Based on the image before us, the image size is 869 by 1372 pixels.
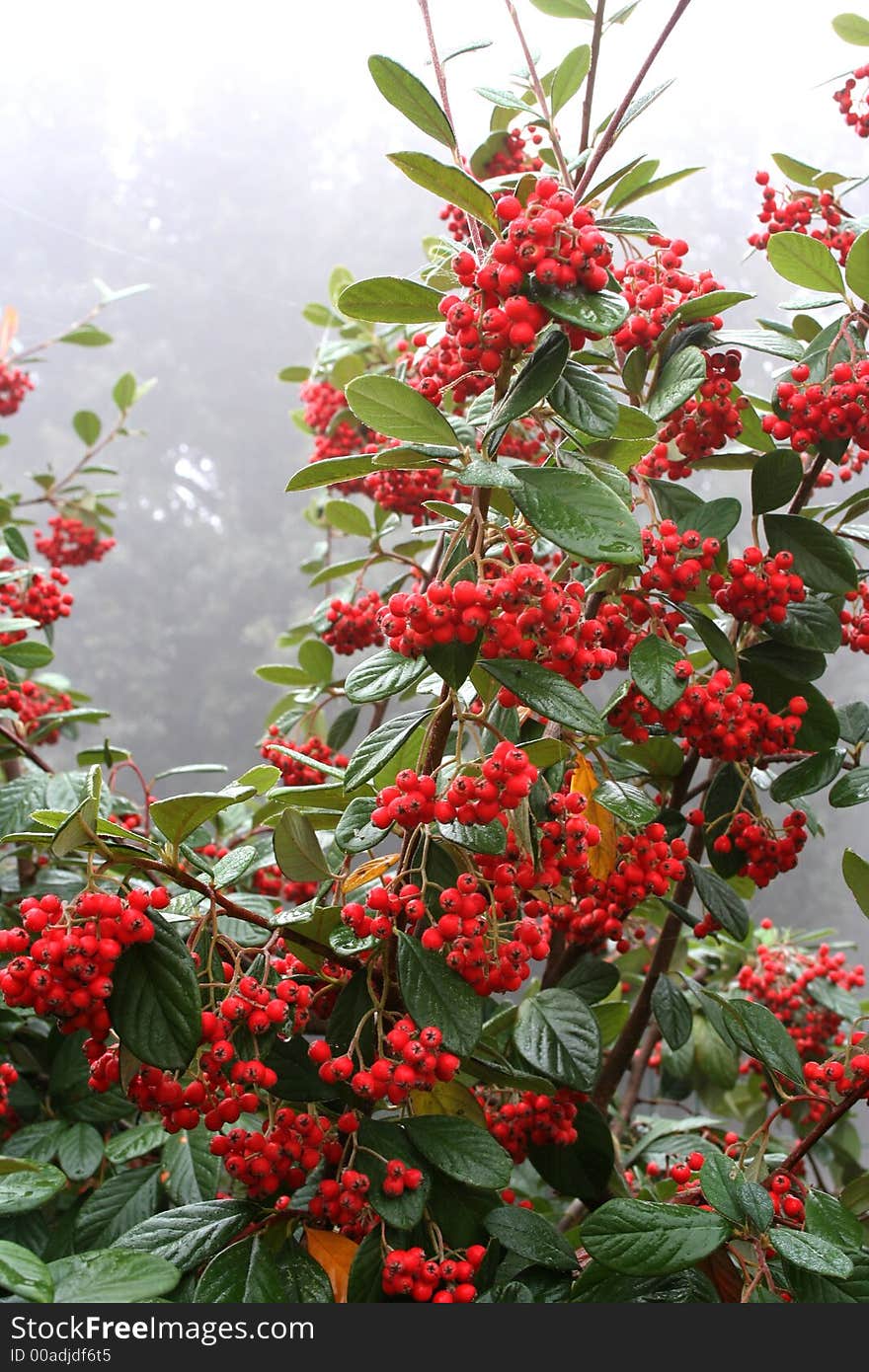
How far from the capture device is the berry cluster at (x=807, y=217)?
3.55 ft

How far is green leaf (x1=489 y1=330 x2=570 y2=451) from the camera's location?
0.63 m

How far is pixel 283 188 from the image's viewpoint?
2.80 meters

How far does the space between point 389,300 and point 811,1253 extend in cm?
66

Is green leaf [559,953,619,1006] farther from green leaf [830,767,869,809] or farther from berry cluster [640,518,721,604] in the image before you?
berry cluster [640,518,721,604]

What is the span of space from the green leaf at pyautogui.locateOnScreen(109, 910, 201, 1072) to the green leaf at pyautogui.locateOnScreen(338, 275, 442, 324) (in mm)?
420

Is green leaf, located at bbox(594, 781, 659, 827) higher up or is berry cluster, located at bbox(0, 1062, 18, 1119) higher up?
green leaf, located at bbox(594, 781, 659, 827)

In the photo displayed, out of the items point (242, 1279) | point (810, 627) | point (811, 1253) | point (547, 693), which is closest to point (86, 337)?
point (810, 627)

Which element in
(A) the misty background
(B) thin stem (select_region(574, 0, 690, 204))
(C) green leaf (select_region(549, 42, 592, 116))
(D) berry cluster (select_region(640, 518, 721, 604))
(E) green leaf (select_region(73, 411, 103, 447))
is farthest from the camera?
(A) the misty background

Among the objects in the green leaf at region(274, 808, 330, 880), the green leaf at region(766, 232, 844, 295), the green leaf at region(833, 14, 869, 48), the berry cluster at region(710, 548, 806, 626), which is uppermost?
the green leaf at region(833, 14, 869, 48)

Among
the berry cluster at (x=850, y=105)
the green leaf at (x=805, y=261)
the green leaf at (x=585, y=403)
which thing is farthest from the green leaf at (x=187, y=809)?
the berry cluster at (x=850, y=105)

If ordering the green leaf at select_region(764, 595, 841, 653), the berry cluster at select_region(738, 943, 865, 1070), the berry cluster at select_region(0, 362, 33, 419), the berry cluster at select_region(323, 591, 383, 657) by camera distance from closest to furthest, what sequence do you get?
1. the green leaf at select_region(764, 595, 841, 653)
2. the berry cluster at select_region(323, 591, 383, 657)
3. the berry cluster at select_region(738, 943, 865, 1070)
4. the berry cluster at select_region(0, 362, 33, 419)

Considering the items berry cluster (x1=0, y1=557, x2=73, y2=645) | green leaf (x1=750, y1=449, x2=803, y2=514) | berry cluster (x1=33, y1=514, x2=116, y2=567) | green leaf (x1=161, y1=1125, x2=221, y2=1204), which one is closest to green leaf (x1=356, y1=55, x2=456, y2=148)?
green leaf (x1=750, y1=449, x2=803, y2=514)

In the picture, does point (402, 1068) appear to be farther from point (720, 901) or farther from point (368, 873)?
point (720, 901)

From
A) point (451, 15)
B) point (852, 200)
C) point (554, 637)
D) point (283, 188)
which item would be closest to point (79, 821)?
point (554, 637)
